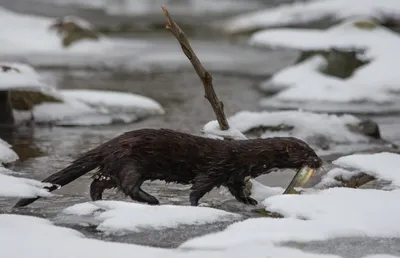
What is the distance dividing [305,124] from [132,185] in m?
3.79

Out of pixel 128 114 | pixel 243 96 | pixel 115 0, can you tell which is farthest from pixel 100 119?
pixel 115 0

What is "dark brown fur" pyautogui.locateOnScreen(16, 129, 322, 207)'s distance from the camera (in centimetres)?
550

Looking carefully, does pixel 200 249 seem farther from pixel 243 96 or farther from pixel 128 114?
pixel 243 96

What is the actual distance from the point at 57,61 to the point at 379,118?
6.95 meters

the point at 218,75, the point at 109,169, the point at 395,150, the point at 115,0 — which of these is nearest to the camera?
the point at 109,169

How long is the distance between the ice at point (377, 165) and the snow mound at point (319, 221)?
556 millimetres

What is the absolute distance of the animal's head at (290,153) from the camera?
572 cm

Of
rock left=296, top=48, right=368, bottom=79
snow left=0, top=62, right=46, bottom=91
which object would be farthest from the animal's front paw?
rock left=296, top=48, right=368, bottom=79

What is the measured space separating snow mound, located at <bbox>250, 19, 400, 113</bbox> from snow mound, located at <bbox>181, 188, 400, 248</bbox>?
6.43m

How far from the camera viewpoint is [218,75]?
14.8m

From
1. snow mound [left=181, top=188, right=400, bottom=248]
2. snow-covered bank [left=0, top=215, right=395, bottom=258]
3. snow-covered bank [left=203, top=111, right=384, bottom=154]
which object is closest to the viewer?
snow-covered bank [left=0, top=215, right=395, bottom=258]

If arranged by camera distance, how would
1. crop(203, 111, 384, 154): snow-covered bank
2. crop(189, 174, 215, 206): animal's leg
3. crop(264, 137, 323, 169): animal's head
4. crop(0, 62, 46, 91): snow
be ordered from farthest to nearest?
crop(203, 111, 384, 154): snow-covered bank
crop(0, 62, 46, 91): snow
crop(264, 137, 323, 169): animal's head
crop(189, 174, 215, 206): animal's leg

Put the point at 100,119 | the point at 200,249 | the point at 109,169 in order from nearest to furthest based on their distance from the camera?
the point at 200,249, the point at 109,169, the point at 100,119

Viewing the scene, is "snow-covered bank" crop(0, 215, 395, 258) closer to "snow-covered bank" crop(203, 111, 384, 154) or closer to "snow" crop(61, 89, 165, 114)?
"snow-covered bank" crop(203, 111, 384, 154)
